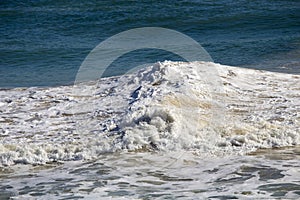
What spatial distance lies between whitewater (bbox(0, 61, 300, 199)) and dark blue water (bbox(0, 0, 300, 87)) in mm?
2861

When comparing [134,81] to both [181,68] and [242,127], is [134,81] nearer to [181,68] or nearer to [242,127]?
[181,68]

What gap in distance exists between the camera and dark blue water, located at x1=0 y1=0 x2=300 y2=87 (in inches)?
534

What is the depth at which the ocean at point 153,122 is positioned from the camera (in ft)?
20.1

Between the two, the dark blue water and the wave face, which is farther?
the dark blue water

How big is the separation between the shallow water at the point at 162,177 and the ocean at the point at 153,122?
1 centimetres

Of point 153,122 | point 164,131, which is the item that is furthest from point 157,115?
point 164,131

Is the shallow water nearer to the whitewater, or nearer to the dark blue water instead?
the whitewater

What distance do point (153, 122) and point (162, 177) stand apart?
4.44 feet

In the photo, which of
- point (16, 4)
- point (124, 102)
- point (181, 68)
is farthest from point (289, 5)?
point (124, 102)

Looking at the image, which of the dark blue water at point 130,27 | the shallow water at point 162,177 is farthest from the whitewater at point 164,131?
the dark blue water at point 130,27

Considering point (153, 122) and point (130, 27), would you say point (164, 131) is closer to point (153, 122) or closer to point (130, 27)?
point (153, 122)

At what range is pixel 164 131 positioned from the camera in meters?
7.44

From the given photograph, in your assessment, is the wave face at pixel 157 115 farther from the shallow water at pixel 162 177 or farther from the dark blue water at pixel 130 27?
the dark blue water at pixel 130 27

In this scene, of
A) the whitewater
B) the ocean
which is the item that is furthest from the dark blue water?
the whitewater
